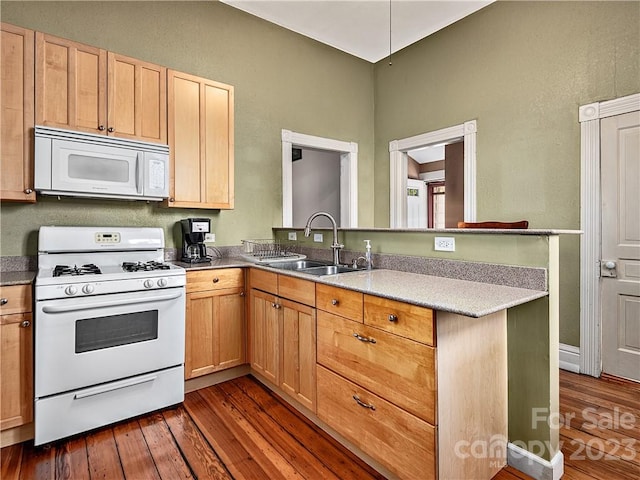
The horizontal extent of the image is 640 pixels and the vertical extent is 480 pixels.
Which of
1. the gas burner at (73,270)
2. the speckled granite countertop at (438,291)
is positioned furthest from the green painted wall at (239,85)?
the speckled granite countertop at (438,291)

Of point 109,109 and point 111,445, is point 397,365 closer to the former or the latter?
point 111,445

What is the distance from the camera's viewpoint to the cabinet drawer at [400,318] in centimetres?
143

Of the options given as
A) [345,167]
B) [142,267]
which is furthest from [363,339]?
[345,167]

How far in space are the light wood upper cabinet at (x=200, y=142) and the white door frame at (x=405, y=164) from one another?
2.10 m

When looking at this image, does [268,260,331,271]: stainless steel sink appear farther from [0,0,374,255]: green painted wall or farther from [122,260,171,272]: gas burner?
[122,260,171,272]: gas burner

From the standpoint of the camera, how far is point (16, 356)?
1.96 meters

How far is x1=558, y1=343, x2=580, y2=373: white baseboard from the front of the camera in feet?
9.56

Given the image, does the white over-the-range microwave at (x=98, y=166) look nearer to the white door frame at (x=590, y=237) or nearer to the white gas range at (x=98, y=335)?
the white gas range at (x=98, y=335)

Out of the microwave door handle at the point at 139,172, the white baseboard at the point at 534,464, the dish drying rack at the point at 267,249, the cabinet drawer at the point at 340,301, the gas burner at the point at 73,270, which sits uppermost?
the microwave door handle at the point at 139,172

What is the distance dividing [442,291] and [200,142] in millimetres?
2221

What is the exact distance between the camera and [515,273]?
1.75 m

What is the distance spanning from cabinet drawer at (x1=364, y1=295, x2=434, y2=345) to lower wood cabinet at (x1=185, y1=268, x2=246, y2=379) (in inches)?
52.4

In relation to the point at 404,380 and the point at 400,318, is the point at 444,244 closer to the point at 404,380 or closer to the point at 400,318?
the point at 400,318

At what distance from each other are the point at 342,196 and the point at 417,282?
2.70 metres
